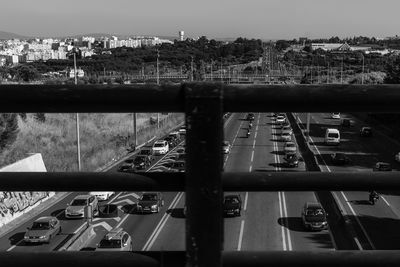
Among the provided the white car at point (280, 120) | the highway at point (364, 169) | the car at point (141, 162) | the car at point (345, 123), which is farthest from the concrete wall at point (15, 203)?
the white car at point (280, 120)

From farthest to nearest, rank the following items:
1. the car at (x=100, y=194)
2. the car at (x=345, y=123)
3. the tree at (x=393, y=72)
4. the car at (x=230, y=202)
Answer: the car at (x=345, y=123) < the tree at (x=393, y=72) < the car at (x=230, y=202) < the car at (x=100, y=194)

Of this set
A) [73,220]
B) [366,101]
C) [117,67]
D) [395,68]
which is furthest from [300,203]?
[117,67]

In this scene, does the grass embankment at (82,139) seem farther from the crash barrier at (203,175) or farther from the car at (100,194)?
the crash barrier at (203,175)

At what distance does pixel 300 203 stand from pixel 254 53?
139 m

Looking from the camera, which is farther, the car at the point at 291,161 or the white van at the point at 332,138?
the white van at the point at 332,138

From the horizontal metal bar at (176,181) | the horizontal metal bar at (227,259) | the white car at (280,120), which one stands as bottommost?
the white car at (280,120)

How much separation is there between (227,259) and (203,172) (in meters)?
0.24

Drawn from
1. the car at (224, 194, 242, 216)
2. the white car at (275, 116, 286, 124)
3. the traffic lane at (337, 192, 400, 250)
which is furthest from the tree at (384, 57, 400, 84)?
the car at (224, 194, 242, 216)

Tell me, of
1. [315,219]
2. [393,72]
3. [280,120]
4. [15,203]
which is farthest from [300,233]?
[280,120]

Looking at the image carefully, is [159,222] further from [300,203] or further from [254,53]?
[254,53]

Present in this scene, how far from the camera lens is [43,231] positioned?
1638 centimetres

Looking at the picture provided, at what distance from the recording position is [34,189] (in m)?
1.36

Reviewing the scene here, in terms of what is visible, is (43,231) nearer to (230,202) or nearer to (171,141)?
(230,202)

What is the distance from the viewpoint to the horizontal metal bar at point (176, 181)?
1.33 meters
